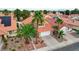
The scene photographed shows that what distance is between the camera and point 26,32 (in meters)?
3.04

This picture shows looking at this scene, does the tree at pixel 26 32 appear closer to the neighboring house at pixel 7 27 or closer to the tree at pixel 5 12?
the neighboring house at pixel 7 27

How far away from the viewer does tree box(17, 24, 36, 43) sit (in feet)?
9.95

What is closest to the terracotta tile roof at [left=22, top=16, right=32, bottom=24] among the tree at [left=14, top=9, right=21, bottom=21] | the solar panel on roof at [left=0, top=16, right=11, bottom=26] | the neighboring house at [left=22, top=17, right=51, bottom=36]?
the neighboring house at [left=22, top=17, right=51, bottom=36]

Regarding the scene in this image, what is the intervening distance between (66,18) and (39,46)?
719 mm

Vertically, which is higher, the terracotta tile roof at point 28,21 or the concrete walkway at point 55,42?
the terracotta tile roof at point 28,21

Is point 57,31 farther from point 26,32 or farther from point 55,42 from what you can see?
point 26,32

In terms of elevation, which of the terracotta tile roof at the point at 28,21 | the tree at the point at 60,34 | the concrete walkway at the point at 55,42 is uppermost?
the terracotta tile roof at the point at 28,21

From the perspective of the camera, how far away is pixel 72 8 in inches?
126

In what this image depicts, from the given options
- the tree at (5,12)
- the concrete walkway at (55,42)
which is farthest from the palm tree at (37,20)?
→ the tree at (5,12)

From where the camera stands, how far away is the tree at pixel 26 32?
9.95 ft

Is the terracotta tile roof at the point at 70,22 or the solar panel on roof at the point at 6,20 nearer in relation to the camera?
the solar panel on roof at the point at 6,20
